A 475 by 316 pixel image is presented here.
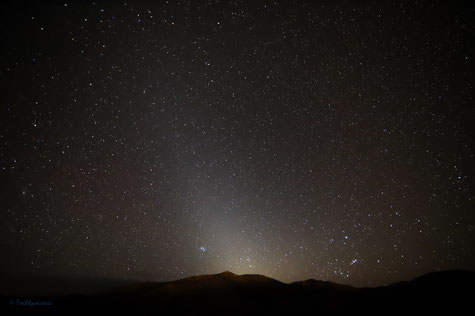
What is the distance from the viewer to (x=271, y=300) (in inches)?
668

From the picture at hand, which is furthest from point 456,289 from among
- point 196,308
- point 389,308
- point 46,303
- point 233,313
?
point 46,303

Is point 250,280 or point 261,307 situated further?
point 250,280

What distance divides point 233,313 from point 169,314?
10.6 feet

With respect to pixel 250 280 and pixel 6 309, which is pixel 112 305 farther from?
pixel 250 280

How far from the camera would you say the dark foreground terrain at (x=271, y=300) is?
1312 cm

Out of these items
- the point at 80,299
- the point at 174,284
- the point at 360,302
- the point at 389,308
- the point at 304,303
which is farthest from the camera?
the point at 174,284

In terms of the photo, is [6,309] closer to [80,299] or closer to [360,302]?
[80,299]

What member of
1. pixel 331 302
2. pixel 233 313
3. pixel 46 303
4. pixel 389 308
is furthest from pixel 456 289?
pixel 46 303

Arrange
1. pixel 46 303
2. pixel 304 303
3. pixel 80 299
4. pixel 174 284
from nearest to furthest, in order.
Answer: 1. pixel 304 303
2. pixel 46 303
3. pixel 80 299
4. pixel 174 284

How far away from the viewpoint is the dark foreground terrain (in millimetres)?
13117

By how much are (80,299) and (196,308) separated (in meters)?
8.17

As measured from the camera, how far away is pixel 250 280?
2308 centimetres

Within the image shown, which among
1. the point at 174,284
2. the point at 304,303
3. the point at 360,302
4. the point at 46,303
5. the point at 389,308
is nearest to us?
the point at 389,308

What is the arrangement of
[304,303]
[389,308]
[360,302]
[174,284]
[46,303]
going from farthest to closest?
[174,284]
[46,303]
[304,303]
[360,302]
[389,308]
